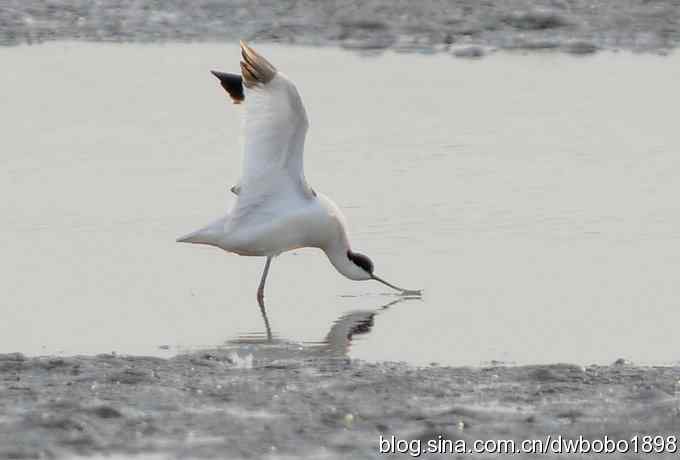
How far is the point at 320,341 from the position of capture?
346 inches

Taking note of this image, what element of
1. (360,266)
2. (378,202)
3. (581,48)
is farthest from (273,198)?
(581,48)

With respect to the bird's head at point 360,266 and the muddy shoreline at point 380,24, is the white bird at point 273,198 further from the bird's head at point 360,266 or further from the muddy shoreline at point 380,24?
the muddy shoreline at point 380,24

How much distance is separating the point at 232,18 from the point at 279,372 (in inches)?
431

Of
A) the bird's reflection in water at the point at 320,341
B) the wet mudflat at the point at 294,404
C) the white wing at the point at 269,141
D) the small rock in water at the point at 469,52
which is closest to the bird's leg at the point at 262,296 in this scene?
the bird's reflection in water at the point at 320,341

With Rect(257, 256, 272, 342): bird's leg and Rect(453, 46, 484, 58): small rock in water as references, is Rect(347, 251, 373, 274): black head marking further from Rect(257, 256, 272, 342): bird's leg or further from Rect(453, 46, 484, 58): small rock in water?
Rect(453, 46, 484, 58): small rock in water

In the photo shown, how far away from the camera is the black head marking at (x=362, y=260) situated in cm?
1003

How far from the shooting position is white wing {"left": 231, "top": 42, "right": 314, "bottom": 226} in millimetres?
9445

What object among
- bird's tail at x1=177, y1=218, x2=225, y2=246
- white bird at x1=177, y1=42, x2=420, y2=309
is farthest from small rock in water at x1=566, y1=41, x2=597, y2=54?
bird's tail at x1=177, y1=218, x2=225, y2=246

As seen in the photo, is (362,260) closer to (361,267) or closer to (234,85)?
(361,267)

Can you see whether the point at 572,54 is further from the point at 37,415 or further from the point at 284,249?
the point at 37,415

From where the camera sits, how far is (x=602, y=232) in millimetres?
11000

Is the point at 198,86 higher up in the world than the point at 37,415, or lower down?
lower down

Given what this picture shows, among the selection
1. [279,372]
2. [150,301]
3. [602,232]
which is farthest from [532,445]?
[602,232]

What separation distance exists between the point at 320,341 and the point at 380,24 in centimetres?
976
